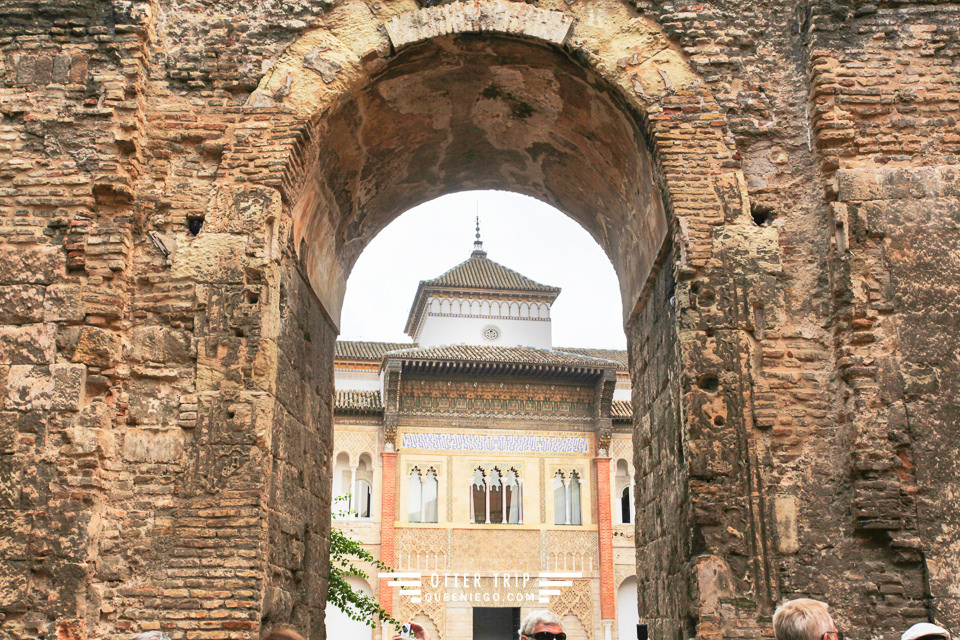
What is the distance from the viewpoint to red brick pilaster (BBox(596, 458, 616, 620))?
22.2 metres

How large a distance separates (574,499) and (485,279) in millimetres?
8537

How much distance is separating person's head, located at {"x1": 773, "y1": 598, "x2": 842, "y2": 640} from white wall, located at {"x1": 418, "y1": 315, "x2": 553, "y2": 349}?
25.1 meters

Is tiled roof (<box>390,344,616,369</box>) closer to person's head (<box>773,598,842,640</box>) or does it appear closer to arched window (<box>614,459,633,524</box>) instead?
arched window (<box>614,459,633,524</box>)

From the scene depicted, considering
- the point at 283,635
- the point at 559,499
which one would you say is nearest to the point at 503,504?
the point at 559,499

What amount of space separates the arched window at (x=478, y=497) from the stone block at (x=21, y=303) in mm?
17663

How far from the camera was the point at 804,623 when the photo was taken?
107 inches

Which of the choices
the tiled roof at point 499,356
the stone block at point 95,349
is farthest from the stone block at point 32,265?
the tiled roof at point 499,356

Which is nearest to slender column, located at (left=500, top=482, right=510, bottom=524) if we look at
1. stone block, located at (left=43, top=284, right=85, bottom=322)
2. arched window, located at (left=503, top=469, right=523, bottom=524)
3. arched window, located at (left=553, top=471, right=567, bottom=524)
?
arched window, located at (left=503, top=469, right=523, bottom=524)

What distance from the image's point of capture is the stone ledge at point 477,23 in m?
6.64

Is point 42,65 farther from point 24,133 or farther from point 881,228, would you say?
point 881,228

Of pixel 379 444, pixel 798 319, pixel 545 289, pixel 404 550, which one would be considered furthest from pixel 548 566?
pixel 798 319

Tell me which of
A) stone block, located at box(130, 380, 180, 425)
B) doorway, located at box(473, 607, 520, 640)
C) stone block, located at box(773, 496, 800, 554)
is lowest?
doorway, located at box(473, 607, 520, 640)

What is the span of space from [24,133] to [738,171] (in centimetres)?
481

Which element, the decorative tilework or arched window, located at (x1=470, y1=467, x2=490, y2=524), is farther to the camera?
the decorative tilework
